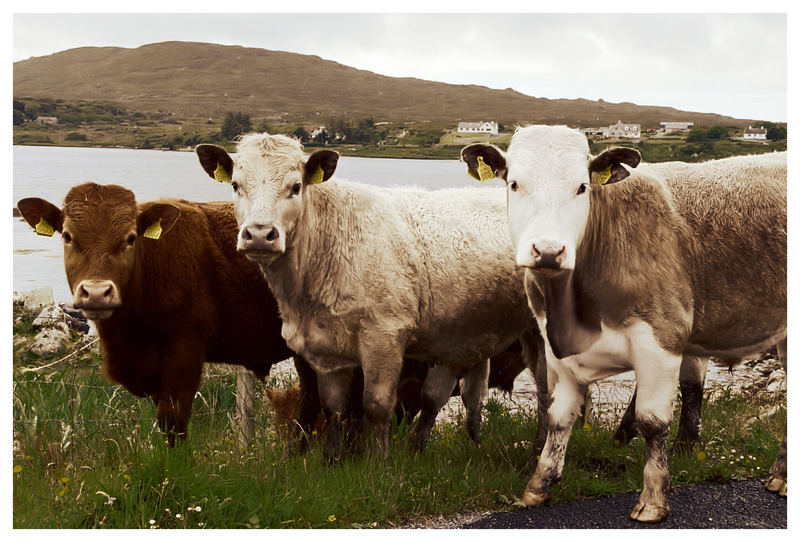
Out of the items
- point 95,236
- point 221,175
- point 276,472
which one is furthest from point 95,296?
point 276,472

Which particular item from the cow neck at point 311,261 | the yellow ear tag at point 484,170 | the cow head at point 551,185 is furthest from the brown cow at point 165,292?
the cow head at point 551,185

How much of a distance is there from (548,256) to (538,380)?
8.45ft

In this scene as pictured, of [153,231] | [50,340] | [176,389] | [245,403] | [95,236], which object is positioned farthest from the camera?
[50,340]

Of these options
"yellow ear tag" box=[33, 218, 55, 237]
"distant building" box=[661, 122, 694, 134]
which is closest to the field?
"yellow ear tag" box=[33, 218, 55, 237]

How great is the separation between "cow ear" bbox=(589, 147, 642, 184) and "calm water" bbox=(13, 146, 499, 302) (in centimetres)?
164

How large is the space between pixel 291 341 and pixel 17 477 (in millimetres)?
2140

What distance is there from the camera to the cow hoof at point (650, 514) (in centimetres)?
509

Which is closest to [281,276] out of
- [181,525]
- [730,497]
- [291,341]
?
[291,341]

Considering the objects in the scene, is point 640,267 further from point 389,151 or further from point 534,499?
point 389,151

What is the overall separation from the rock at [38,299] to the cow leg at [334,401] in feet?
18.5

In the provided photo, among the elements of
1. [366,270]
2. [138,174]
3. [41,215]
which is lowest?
[366,270]

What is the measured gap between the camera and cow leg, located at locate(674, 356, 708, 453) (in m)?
6.82

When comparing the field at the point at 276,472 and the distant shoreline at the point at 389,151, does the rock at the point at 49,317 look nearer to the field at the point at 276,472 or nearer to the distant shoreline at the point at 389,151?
the field at the point at 276,472

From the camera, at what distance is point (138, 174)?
23.3 feet
